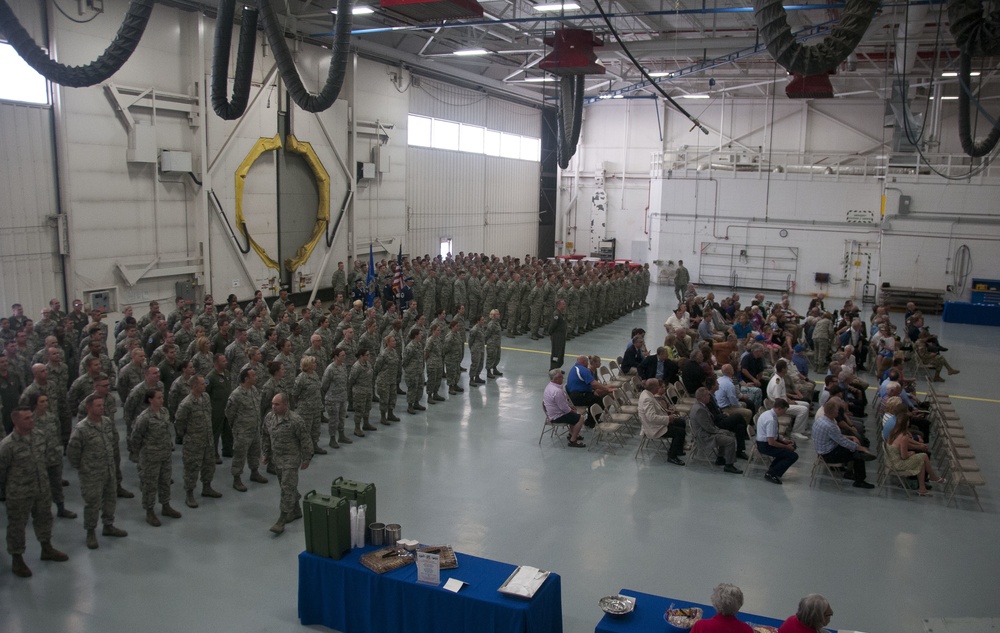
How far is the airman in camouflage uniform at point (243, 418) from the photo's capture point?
8.20 metres

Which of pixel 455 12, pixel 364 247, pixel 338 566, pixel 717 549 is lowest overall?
pixel 717 549

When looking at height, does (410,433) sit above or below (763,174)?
below

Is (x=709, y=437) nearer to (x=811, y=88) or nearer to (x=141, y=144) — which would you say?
(x=141, y=144)

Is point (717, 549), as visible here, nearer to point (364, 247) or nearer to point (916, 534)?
point (916, 534)

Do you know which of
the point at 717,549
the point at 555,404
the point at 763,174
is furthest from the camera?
the point at 763,174

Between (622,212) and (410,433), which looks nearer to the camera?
(410,433)

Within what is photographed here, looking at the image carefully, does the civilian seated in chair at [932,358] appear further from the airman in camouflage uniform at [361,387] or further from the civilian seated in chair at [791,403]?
the airman in camouflage uniform at [361,387]

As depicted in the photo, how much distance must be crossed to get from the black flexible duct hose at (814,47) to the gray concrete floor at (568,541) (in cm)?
449

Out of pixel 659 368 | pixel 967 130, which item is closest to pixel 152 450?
pixel 659 368

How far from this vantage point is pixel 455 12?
432 inches

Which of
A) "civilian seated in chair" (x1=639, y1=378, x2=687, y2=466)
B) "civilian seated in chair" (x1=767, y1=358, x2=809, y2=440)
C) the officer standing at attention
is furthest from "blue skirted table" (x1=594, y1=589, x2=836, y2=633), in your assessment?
the officer standing at attention

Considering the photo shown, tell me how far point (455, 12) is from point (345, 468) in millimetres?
6768

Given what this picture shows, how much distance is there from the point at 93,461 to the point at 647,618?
17.0 feet

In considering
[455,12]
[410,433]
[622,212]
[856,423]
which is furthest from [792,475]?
[622,212]
